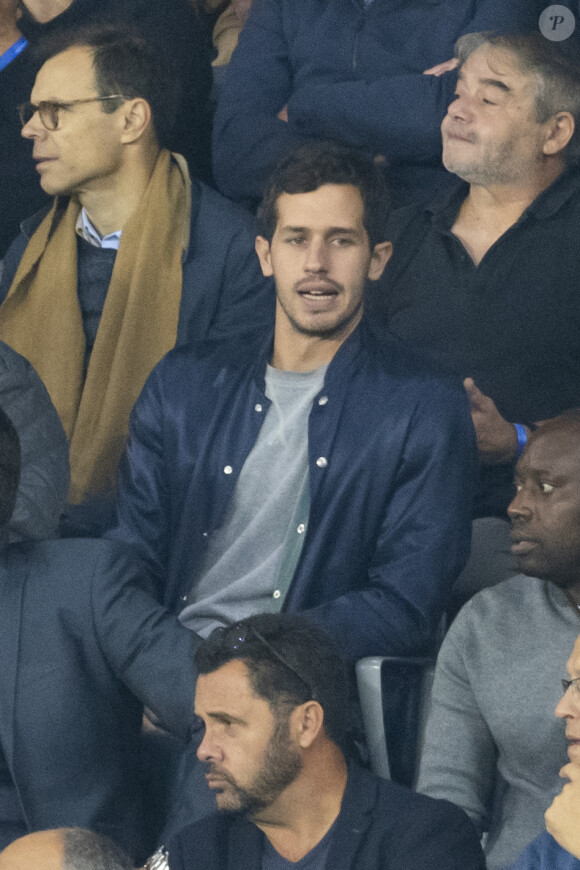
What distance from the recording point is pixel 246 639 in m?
2.02

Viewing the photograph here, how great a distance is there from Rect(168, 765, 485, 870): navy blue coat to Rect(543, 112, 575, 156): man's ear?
1.12m

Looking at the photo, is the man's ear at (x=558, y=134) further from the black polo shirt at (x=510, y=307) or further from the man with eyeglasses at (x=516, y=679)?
the man with eyeglasses at (x=516, y=679)

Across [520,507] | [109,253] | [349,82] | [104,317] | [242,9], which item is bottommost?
[520,507]

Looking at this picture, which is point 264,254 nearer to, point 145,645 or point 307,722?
point 145,645

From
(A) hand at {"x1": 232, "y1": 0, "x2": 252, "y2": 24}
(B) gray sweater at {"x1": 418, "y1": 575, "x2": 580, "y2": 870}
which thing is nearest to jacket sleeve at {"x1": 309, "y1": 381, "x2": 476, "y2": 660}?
(B) gray sweater at {"x1": 418, "y1": 575, "x2": 580, "y2": 870}

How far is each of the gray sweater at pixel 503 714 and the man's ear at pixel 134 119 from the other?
1.20 metres

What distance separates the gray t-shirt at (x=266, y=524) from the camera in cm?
229

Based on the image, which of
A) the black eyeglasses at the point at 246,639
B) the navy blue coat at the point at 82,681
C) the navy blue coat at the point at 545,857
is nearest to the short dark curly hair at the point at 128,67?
the navy blue coat at the point at 82,681

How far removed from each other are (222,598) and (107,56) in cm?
112

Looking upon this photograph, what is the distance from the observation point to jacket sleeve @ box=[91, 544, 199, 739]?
6.79 ft

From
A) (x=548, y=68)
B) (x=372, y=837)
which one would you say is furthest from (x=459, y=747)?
(x=548, y=68)

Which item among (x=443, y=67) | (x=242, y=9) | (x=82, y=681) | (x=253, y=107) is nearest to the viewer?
(x=82, y=681)

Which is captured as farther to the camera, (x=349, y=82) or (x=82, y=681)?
(x=349, y=82)

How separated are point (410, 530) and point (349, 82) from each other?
0.90m
